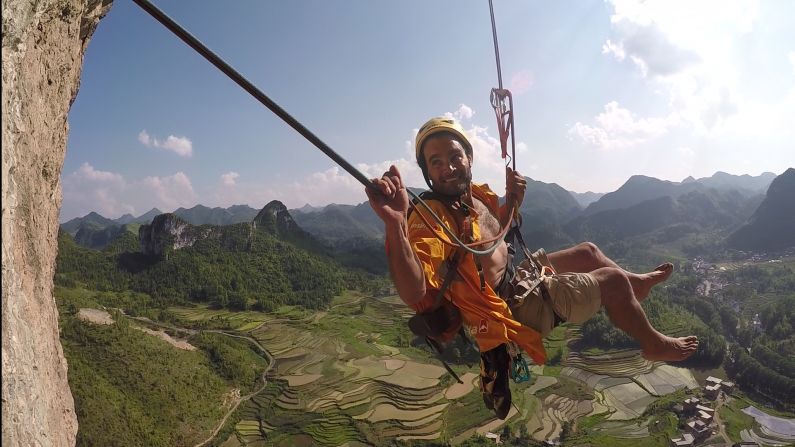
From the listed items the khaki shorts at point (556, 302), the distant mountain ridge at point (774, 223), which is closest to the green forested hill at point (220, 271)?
the khaki shorts at point (556, 302)

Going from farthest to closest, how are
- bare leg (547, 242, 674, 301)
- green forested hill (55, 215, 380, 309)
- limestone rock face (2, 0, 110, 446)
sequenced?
green forested hill (55, 215, 380, 309)
bare leg (547, 242, 674, 301)
limestone rock face (2, 0, 110, 446)

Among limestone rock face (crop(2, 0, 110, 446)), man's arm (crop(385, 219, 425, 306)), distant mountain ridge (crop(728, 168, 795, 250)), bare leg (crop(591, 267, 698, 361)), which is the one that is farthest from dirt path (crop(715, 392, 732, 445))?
distant mountain ridge (crop(728, 168, 795, 250))

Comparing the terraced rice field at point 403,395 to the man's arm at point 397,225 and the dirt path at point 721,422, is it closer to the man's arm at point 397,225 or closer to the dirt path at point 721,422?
the dirt path at point 721,422

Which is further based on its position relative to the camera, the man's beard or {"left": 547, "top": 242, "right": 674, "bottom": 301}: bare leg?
{"left": 547, "top": 242, "right": 674, "bottom": 301}: bare leg

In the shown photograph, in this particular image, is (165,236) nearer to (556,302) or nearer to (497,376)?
(497,376)

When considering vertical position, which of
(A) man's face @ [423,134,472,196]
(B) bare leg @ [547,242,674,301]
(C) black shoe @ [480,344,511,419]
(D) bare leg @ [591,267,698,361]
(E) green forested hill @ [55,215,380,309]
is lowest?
(E) green forested hill @ [55,215,380,309]

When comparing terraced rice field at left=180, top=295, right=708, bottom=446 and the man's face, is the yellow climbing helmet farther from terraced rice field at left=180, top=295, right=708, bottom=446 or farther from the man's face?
terraced rice field at left=180, top=295, right=708, bottom=446

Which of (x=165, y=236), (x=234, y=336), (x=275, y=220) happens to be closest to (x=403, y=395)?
(x=234, y=336)
